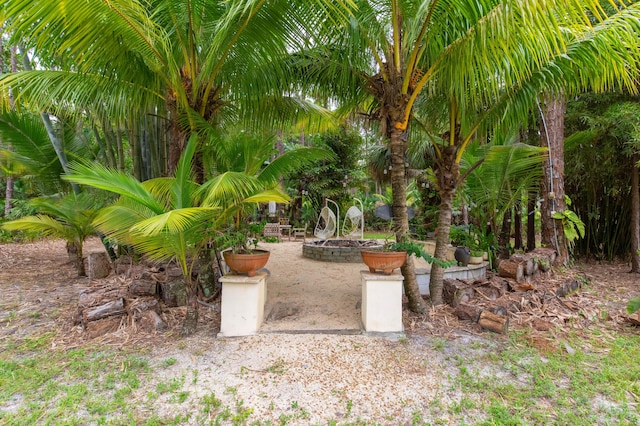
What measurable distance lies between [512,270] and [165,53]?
514 cm

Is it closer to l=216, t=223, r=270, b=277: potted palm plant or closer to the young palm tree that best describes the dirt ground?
l=216, t=223, r=270, b=277: potted palm plant

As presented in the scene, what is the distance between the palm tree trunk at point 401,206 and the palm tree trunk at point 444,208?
1.14 feet

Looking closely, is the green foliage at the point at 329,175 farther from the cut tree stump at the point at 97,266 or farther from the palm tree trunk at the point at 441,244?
the palm tree trunk at the point at 441,244

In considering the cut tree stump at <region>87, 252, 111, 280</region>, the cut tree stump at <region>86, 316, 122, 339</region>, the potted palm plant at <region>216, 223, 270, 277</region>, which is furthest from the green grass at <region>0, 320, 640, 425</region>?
the cut tree stump at <region>87, 252, 111, 280</region>

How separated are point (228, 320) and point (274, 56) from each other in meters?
2.98

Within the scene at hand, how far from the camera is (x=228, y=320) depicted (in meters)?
3.30

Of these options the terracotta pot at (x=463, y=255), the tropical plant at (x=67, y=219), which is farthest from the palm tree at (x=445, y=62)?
the tropical plant at (x=67, y=219)

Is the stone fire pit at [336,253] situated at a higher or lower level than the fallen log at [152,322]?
higher

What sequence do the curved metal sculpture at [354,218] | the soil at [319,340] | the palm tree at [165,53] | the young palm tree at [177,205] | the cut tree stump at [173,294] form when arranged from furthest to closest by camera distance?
the curved metal sculpture at [354,218], the cut tree stump at [173,294], the palm tree at [165,53], the young palm tree at [177,205], the soil at [319,340]

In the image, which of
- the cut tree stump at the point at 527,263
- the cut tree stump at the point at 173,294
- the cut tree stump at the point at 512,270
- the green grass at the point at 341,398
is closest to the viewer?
the green grass at the point at 341,398

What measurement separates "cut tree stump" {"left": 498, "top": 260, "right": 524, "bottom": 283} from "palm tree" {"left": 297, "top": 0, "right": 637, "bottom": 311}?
1.26 meters

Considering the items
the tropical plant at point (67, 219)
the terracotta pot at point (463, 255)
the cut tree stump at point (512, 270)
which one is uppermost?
the tropical plant at point (67, 219)

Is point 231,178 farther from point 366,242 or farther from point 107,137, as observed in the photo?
point 366,242

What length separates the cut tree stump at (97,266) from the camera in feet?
17.3
